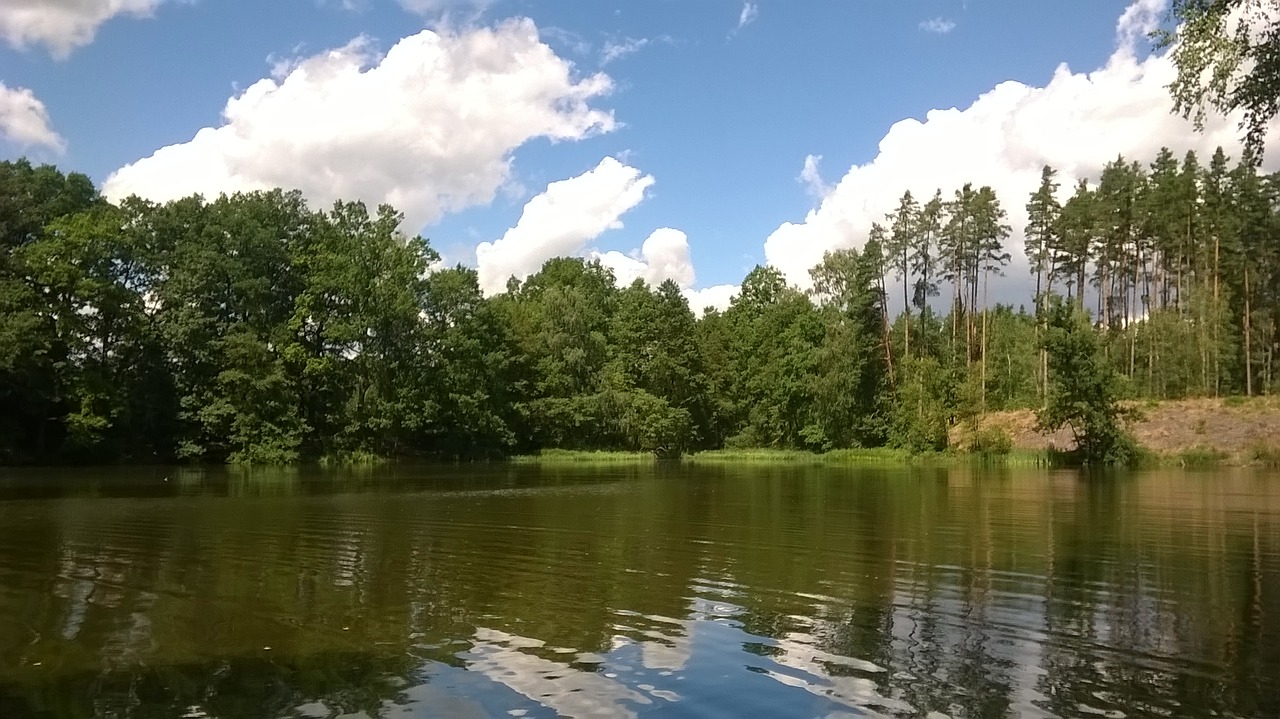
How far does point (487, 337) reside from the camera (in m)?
79.3

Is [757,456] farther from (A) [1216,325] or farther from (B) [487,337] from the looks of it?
(A) [1216,325]


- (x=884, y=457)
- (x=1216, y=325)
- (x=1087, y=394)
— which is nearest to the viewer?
(x=1087, y=394)

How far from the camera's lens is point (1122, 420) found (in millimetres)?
56406

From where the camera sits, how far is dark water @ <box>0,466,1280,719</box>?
27.0 ft

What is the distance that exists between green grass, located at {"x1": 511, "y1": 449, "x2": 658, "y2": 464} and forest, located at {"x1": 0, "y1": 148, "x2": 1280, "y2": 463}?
111 inches

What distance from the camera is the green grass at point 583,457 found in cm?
7312

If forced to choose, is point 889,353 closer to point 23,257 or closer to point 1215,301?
point 1215,301

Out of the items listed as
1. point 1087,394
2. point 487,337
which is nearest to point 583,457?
point 487,337

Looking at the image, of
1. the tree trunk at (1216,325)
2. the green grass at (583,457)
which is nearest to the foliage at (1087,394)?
the tree trunk at (1216,325)

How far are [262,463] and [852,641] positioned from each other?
5857 cm

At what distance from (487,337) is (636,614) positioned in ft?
226

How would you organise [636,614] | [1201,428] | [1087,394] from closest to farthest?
[636,614]
[1087,394]
[1201,428]

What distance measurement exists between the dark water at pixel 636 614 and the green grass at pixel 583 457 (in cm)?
4787

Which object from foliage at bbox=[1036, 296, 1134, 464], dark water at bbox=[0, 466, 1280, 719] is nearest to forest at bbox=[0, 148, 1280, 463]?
foliage at bbox=[1036, 296, 1134, 464]
